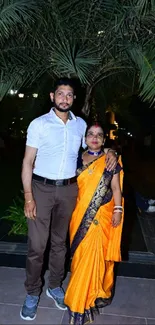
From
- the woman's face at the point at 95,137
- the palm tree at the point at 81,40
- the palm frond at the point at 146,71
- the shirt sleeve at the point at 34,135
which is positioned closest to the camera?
the shirt sleeve at the point at 34,135

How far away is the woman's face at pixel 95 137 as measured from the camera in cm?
279

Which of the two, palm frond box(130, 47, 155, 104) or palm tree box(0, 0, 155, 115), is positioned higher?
palm tree box(0, 0, 155, 115)

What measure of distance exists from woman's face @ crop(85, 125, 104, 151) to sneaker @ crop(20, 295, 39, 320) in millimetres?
1424

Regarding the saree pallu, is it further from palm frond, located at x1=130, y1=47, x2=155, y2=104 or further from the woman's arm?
palm frond, located at x1=130, y1=47, x2=155, y2=104

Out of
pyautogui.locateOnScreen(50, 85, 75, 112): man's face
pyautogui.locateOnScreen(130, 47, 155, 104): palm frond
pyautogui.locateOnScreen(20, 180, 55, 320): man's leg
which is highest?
pyautogui.locateOnScreen(130, 47, 155, 104): palm frond

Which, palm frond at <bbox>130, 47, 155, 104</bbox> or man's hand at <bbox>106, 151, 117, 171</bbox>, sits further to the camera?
palm frond at <bbox>130, 47, 155, 104</bbox>

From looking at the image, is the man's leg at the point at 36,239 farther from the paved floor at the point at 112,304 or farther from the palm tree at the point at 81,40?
the palm tree at the point at 81,40

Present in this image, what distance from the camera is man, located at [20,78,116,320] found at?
272cm

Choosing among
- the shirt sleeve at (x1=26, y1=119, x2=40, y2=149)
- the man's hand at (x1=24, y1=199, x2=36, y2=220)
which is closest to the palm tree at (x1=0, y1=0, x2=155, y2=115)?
the shirt sleeve at (x1=26, y1=119, x2=40, y2=149)

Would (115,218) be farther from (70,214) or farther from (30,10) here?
(30,10)

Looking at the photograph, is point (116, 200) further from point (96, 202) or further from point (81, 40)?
point (81, 40)

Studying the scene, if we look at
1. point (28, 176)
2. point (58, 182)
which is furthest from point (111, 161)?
point (28, 176)

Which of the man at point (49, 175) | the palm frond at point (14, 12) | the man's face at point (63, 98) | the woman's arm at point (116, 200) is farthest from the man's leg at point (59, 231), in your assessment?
the palm frond at point (14, 12)

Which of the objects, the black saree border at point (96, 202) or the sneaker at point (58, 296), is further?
the sneaker at point (58, 296)
